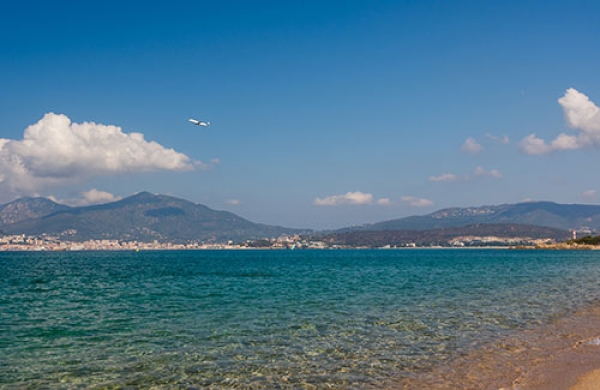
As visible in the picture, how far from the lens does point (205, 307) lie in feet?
104

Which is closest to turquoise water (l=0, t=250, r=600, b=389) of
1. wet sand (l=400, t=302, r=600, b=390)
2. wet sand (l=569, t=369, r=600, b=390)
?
wet sand (l=400, t=302, r=600, b=390)

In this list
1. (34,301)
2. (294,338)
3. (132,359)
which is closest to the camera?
(132,359)

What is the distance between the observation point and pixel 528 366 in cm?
1634

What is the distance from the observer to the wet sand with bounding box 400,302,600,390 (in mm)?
14305

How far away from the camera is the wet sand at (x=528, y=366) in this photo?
14.3 metres

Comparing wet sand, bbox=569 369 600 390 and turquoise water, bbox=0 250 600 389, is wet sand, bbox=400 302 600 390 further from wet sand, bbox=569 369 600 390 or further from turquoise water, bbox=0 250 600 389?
turquoise water, bbox=0 250 600 389

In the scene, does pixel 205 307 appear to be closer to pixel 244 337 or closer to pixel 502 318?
pixel 244 337

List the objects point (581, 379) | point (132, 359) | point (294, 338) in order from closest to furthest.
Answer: point (581, 379) < point (132, 359) < point (294, 338)

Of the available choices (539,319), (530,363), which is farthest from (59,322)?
(539,319)

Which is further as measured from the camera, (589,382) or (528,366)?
(528,366)

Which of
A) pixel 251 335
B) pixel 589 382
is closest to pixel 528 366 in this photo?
pixel 589 382

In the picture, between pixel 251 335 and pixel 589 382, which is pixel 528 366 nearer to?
pixel 589 382

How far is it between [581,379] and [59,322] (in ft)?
77.9

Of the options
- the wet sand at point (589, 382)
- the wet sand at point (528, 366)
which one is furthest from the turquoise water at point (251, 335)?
the wet sand at point (589, 382)
